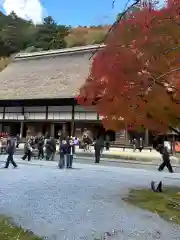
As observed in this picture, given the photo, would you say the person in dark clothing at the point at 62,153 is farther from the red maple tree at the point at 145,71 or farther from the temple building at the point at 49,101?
the temple building at the point at 49,101

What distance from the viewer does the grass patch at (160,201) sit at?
26.2 ft

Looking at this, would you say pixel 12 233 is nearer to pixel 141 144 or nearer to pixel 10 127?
pixel 141 144

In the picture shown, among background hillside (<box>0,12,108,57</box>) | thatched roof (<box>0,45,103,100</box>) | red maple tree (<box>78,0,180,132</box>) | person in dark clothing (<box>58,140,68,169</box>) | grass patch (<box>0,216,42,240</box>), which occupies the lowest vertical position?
grass patch (<box>0,216,42,240</box>)

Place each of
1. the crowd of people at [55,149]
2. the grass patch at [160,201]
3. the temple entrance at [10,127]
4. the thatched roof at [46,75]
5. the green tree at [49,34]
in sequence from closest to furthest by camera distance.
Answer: the grass patch at [160,201], the crowd of people at [55,149], the thatched roof at [46,75], the temple entrance at [10,127], the green tree at [49,34]

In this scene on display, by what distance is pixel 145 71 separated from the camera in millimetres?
10023

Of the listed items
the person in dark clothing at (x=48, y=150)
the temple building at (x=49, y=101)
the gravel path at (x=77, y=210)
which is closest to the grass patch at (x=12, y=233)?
the gravel path at (x=77, y=210)

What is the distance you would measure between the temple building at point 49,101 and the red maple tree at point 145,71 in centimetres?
1939

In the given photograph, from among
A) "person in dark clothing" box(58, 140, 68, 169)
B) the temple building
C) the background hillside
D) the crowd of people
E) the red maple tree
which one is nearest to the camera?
the red maple tree

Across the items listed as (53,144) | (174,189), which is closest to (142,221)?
(174,189)

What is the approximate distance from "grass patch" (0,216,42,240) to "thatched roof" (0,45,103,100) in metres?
24.2

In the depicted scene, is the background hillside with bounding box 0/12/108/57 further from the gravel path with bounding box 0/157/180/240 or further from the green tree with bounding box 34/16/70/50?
the gravel path with bounding box 0/157/180/240

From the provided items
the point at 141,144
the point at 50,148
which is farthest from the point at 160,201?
the point at 141,144

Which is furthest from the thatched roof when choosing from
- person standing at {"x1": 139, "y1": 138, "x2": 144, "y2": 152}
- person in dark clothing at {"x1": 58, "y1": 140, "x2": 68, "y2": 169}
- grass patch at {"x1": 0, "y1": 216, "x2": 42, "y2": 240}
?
grass patch at {"x1": 0, "y1": 216, "x2": 42, "y2": 240}

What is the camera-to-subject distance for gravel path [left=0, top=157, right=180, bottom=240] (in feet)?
21.2
